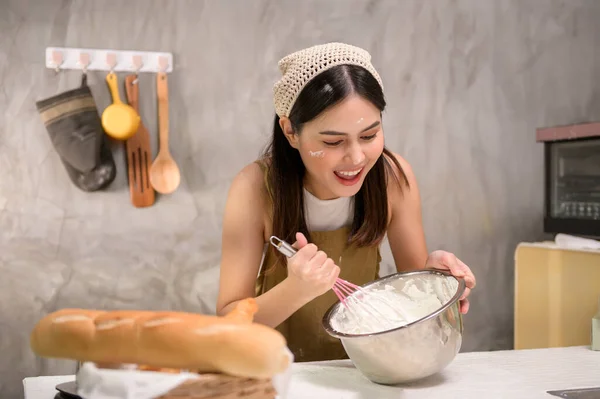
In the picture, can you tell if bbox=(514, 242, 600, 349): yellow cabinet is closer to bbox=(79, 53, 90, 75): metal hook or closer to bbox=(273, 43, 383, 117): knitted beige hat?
bbox=(273, 43, 383, 117): knitted beige hat

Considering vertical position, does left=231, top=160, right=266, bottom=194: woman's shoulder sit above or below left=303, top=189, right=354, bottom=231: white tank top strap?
above

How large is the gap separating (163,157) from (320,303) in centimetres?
100

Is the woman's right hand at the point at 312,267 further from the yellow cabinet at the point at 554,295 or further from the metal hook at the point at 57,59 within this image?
the metal hook at the point at 57,59

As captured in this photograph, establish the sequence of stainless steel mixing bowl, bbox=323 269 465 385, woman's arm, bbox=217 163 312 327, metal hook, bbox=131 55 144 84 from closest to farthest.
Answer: stainless steel mixing bowl, bbox=323 269 465 385 → woman's arm, bbox=217 163 312 327 → metal hook, bbox=131 55 144 84

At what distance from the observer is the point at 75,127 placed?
219cm

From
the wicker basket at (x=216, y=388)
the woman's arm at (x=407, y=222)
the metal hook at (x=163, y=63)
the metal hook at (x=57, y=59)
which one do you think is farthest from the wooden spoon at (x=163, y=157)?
the wicker basket at (x=216, y=388)

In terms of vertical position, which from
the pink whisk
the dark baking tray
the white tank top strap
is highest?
the white tank top strap

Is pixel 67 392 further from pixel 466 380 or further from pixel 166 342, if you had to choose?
pixel 466 380

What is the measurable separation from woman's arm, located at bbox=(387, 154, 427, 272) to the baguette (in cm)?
83

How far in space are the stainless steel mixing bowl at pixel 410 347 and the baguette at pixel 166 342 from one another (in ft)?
1.05

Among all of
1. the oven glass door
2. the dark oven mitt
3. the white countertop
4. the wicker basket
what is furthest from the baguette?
the oven glass door

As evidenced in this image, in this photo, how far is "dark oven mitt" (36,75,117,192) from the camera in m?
2.18

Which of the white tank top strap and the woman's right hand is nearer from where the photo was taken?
the woman's right hand

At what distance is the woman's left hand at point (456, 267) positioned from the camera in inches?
48.3
